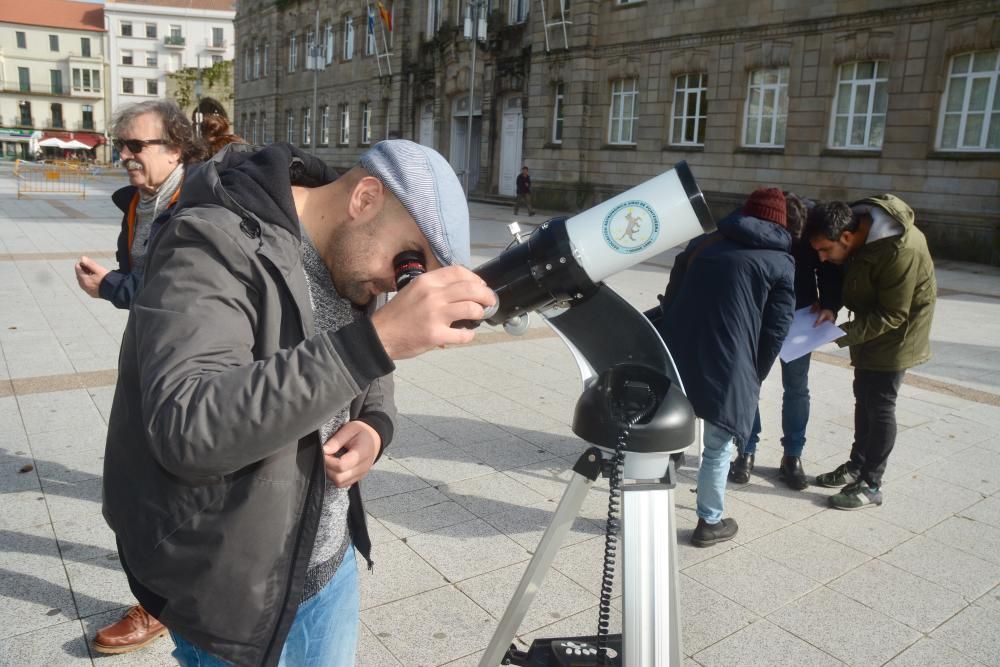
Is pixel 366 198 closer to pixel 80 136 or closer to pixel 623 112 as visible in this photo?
pixel 623 112

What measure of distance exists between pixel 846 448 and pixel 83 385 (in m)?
5.48

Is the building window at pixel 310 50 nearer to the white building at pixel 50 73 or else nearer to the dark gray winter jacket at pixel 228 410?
the dark gray winter jacket at pixel 228 410

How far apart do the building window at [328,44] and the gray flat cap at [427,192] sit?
4196 centimetres

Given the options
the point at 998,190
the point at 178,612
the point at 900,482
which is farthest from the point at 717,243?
the point at 998,190

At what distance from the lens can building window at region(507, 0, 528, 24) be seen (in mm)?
27859

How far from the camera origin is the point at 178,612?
1.38 metres

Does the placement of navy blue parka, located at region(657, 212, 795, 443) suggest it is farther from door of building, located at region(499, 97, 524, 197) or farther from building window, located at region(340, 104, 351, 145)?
building window, located at region(340, 104, 351, 145)

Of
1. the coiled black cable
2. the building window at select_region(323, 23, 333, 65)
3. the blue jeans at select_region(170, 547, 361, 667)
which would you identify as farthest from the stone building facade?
the blue jeans at select_region(170, 547, 361, 667)

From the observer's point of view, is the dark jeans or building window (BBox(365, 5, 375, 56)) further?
building window (BBox(365, 5, 375, 56))

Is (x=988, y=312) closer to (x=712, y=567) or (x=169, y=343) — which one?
(x=712, y=567)

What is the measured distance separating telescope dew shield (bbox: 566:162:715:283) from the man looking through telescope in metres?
0.27

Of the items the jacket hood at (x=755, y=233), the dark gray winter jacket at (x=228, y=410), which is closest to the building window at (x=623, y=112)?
the jacket hood at (x=755, y=233)

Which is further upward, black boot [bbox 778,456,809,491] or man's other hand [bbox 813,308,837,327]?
man's other hand [bbox 813,308,837,327]

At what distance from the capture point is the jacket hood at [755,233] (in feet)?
12.6
